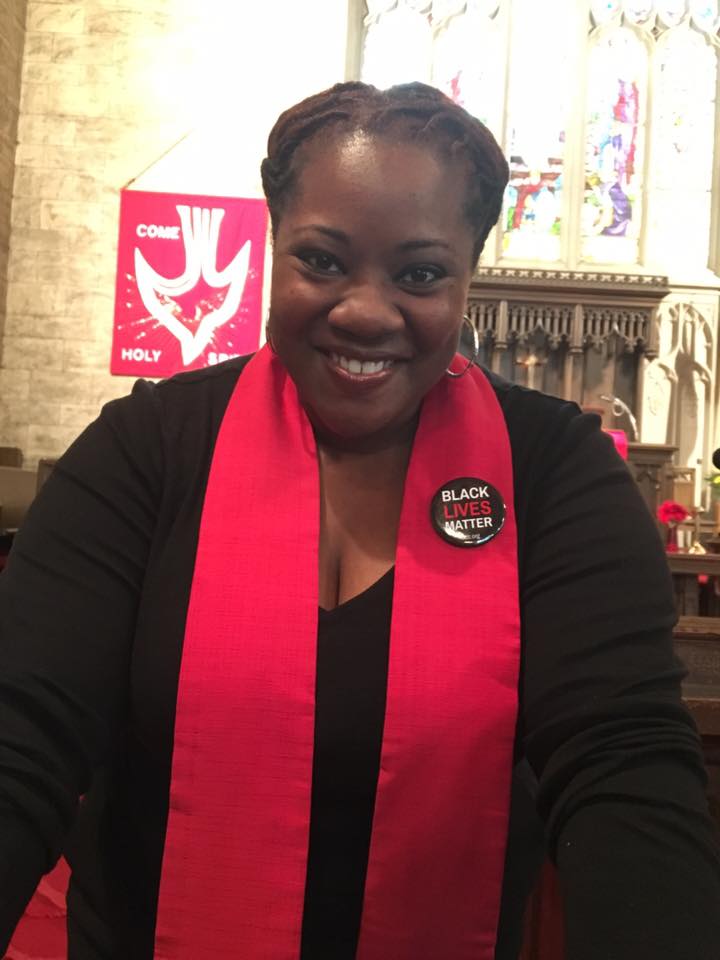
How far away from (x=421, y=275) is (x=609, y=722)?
45 centimetres

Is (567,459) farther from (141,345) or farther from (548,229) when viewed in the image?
(548,229)

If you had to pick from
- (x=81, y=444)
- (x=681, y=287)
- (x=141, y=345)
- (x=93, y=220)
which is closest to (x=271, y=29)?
(x=93, y=220)

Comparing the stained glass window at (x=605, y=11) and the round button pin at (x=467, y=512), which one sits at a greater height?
the stained glass window at (x=605, y=11)

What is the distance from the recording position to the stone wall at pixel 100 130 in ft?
24.2

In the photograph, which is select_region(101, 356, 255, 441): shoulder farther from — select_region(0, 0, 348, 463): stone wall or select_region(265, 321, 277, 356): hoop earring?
select_region(0, 0, 348, 463): stone wall

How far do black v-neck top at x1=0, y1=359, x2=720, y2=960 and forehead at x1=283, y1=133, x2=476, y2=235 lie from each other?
252 millimetres

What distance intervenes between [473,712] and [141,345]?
6.65 meters

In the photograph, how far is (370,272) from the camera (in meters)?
0.93

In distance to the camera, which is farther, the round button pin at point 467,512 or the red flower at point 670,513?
the red flower at point 670,513

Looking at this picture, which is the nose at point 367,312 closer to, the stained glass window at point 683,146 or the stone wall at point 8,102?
the stone wall at point 8,102

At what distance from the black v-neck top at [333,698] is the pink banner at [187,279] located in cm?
599

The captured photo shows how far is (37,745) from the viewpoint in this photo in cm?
82

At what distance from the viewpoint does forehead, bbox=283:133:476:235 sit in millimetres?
915

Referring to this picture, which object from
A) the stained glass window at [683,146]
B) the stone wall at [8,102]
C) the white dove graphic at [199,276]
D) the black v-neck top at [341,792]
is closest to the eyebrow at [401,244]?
the black v-neck top at [341,792]
